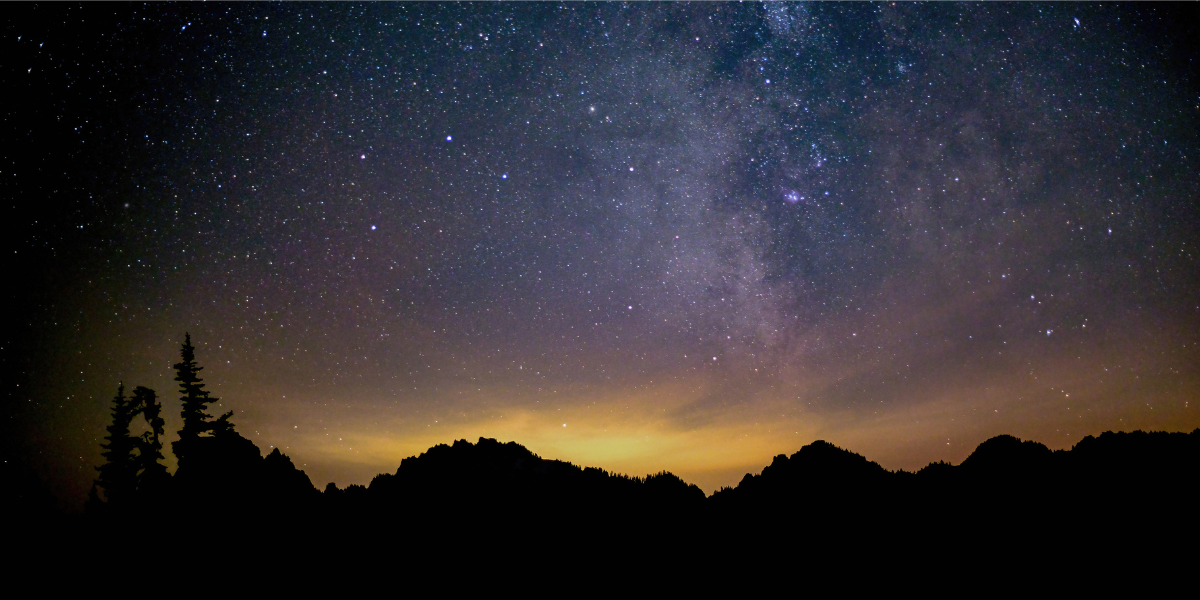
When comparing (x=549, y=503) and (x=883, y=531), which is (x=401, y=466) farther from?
(x=883, y=531)

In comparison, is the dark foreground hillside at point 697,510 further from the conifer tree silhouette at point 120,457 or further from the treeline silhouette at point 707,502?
the conifer tree silhouette at point 120,457

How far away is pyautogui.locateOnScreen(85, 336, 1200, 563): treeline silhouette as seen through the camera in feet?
37.9

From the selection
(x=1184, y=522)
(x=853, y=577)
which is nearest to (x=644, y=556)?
(x=853, y=577)

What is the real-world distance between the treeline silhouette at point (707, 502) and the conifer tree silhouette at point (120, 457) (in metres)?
14.0

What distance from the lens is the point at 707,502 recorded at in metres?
15.8

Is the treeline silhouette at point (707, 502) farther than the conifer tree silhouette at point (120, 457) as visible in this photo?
No

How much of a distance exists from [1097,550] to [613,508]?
35.9 ft

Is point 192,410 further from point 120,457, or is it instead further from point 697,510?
point 697,510

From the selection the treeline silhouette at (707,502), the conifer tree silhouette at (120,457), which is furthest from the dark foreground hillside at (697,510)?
the conifer tree silhouette at (120,457)

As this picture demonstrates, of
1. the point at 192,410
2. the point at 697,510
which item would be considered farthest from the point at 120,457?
the point at 697,510

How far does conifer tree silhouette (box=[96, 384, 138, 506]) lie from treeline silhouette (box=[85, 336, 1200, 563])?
14.0m

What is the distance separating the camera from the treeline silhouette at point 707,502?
11547 mm

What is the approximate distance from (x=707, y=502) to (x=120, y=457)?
36.3 metres

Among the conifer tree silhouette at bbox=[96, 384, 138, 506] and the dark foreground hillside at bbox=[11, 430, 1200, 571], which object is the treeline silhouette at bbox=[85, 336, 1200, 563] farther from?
the conifer tree silhouette at bbox=[96, 384, 138, 506]
